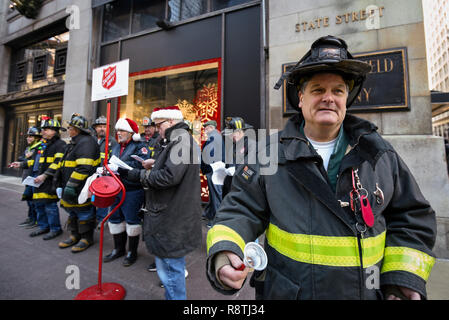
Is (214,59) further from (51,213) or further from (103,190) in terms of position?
(51,213)

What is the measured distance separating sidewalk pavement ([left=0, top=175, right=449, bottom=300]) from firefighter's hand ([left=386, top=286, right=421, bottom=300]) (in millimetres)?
1975

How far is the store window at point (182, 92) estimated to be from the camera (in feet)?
20.7

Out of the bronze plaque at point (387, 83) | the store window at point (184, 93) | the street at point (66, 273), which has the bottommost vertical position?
the street at point (66, 273)

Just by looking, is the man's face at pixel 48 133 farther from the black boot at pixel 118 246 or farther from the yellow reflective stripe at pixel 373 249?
the yellow reflective stripe at pixel 373 249

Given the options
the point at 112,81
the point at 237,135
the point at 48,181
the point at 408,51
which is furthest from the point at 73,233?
the point at 408,51

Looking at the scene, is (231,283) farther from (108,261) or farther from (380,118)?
(380,118)

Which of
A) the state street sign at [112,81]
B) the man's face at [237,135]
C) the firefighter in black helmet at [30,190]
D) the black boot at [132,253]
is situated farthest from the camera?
the firefighter in black helmet at [30,190]

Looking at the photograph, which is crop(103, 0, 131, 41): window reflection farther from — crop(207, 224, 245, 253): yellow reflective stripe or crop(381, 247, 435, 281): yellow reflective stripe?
crop(381, 247, 435, 281): yellow reflective stripe

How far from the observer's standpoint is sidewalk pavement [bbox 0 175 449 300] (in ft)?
8.94

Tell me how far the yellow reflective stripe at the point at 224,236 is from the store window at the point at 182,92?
5089 mm

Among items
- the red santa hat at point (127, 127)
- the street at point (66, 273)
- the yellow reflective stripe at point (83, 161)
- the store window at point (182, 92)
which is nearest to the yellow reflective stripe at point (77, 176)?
the yellow reflective stripe at point (83, 161)

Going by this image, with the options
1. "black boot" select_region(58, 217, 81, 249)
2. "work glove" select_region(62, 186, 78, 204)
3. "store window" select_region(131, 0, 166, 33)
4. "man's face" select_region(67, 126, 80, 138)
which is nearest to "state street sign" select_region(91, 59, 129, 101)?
"man's face" select_region(67, 126, 80, 138)
